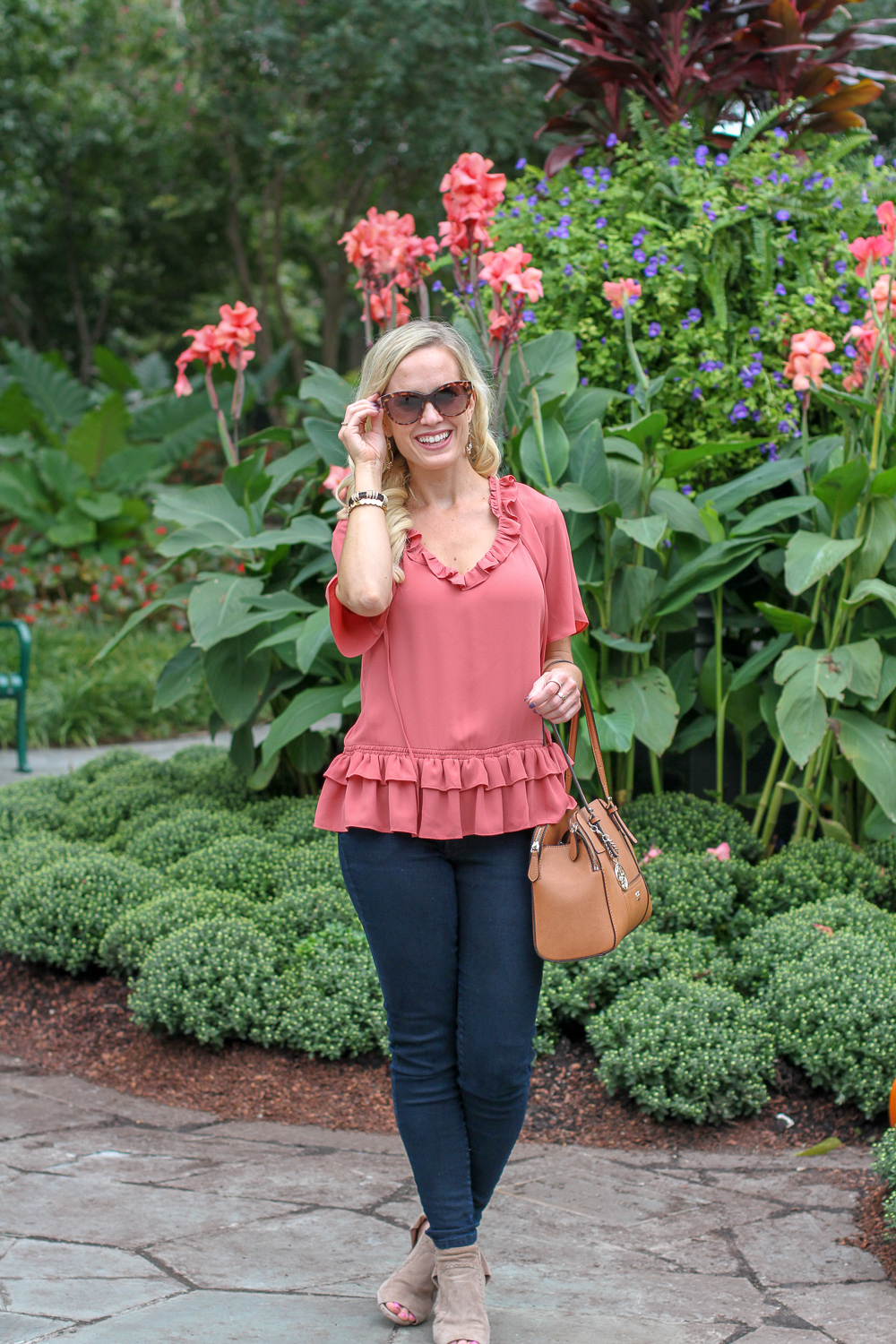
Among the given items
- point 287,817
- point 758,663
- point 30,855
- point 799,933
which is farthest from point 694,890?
point 30,855

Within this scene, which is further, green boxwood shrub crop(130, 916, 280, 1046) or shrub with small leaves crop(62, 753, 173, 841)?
shrub with small leaves crop(62, 753, 173, 841)

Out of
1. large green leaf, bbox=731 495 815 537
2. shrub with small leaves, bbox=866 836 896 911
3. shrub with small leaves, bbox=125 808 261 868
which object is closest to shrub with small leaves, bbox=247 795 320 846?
shrub with small leaves, bbox=125 808 261 868

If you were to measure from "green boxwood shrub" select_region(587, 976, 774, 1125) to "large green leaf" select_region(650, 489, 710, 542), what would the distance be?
164 centimetres

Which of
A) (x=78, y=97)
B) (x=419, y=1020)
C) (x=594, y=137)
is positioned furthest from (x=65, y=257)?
(x=419, y=1020)

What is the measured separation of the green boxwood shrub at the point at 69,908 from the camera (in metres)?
4.03

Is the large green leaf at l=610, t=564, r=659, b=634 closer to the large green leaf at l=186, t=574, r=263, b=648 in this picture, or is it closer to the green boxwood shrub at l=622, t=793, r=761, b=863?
the green boxwood shrub at l=622, t=793, r=761, b=863

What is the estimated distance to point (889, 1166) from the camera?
2.51m

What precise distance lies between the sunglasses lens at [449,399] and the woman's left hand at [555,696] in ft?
1.57

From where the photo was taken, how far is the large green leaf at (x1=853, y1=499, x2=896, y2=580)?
13.2 ft

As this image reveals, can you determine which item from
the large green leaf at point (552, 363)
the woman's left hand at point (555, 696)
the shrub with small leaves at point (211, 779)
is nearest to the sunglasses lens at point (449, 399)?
the woman's left hand at point (555, 696)

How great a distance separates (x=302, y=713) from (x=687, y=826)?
139 centimetres

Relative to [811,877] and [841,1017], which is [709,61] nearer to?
[811,877]

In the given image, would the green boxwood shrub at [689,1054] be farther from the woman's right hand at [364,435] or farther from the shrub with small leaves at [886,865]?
the woman's right hand at [364,435]

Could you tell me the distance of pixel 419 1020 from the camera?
2.14 metres
